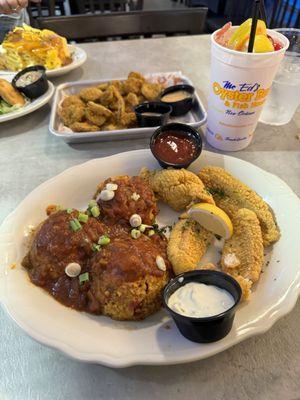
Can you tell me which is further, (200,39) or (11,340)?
(200,39)

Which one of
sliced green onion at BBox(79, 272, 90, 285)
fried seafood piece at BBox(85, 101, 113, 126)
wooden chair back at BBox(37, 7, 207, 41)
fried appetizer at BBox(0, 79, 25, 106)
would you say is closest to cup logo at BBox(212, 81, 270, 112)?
fried seafood piece at BBox(85, 101, 113, 126)

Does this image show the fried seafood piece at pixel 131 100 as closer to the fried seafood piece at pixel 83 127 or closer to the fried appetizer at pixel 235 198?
the fried seafood piece at pixel 83 127

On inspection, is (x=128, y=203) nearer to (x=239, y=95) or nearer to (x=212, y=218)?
(x=212, y=218)

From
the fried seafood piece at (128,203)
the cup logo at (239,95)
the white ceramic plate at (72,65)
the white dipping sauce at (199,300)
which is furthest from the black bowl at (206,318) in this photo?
the white ceramic plate at (72,65)

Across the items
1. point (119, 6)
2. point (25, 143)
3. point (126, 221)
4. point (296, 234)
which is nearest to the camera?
point (296, 234)

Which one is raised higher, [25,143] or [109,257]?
[109,257]

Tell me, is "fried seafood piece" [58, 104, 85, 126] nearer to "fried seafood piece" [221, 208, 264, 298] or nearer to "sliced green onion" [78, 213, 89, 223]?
"sliced green onion" [78, 213, 89, 223]

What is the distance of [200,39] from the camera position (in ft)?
10.0

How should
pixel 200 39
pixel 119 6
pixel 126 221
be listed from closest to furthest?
pixel 126 221 → pixel 200 39 → pixel 119 6

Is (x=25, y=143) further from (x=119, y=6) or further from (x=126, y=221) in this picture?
(x=119, y=6)

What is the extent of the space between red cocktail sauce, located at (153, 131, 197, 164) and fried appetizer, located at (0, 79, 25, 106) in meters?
1.02

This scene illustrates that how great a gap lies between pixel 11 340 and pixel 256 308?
2.62 ft

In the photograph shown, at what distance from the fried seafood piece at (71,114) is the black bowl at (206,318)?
1230mm

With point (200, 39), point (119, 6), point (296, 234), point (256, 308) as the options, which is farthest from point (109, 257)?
point (119, 6)
